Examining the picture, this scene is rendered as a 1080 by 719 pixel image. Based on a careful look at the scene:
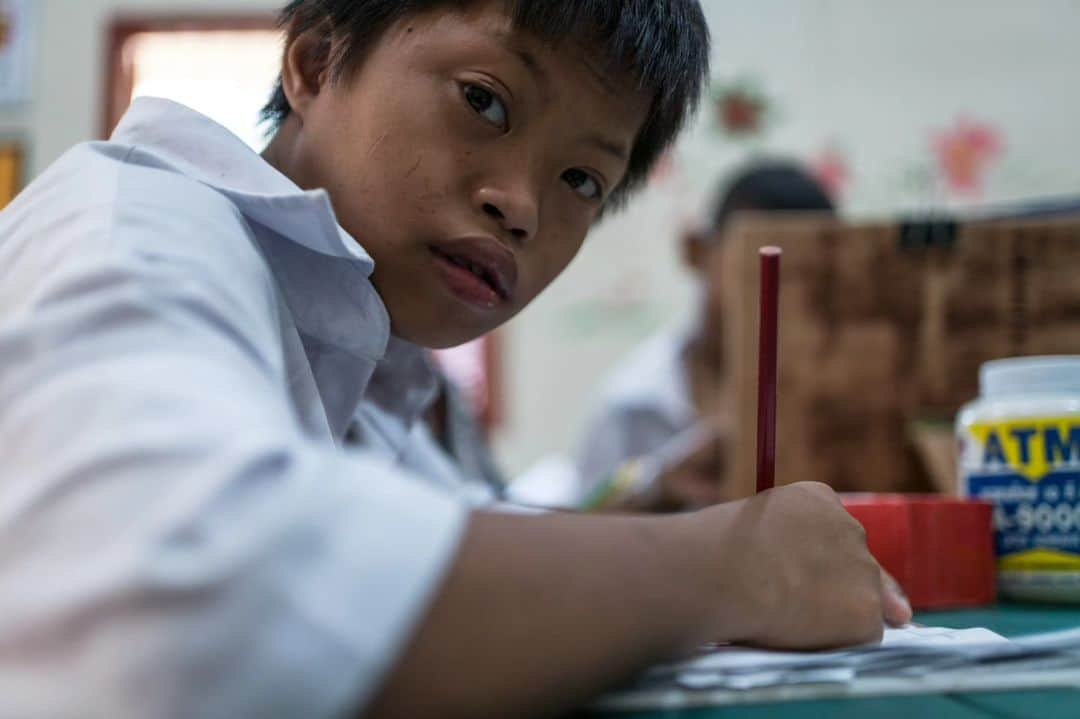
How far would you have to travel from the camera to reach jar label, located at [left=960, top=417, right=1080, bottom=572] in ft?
1.85

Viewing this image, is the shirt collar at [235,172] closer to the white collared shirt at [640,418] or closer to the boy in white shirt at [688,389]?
the boy in white shirt at [688,389]

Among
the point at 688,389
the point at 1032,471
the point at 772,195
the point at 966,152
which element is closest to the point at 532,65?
the point at 1032,471

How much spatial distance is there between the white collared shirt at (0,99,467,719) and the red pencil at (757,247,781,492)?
0.60ft

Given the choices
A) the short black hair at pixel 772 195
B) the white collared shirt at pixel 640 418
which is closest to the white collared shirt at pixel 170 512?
the short black hair at pixel 772 195

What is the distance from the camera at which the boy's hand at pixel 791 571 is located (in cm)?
32

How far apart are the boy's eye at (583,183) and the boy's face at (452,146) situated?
0.04 feet

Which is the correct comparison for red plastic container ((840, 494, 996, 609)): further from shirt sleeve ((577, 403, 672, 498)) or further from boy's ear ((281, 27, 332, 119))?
shirt sleeve ((577, 403, 672, 498))

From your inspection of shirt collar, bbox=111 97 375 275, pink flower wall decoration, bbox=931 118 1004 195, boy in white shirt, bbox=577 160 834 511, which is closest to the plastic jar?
shirt collar, bbox=111 97 375 275

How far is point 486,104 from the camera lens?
1.49 ft

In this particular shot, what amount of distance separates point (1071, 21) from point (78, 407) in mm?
2153

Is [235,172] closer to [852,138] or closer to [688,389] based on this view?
[688,389]

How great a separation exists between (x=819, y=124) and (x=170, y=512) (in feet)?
6.27

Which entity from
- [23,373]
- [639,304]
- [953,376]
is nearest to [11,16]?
[639,304]

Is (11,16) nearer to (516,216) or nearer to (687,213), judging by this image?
(687,213)
